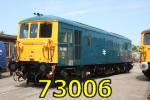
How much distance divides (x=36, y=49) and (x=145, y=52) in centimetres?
733

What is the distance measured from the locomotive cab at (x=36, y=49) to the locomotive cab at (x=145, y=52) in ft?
20.6

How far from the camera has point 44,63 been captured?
49.1 ft

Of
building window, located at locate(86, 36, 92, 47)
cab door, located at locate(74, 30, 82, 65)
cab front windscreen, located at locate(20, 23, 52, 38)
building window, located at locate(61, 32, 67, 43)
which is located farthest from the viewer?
building window, located at locate(86, 36, 92, 47)

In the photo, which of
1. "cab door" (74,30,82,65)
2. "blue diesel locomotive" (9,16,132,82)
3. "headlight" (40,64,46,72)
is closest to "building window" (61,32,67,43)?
"blue diesel locomotive" (9,16,132,82)

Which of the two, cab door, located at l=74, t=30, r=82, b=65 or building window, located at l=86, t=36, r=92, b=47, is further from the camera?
building window, located at l=86, t=36, r=92, b=47

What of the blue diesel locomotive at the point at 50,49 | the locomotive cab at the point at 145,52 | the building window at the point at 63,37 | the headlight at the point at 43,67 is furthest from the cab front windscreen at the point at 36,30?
the locomotive cab at the point at 145,52

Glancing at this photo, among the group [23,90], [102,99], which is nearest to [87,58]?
[23,90]

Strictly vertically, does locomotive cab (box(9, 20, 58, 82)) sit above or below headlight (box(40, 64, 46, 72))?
above

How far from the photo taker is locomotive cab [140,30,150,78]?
19.1 m

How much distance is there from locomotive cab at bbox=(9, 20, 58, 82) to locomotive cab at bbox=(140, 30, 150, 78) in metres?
6.29

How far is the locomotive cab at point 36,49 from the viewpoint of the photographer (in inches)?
591

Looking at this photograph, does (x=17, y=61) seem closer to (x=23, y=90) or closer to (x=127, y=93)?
(x=23, y=90)

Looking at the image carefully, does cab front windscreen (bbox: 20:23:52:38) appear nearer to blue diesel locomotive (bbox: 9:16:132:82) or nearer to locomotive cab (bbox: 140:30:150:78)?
blue diesel locomotive (bbox: 9:16:132:82)

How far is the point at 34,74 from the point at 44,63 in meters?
0.94
